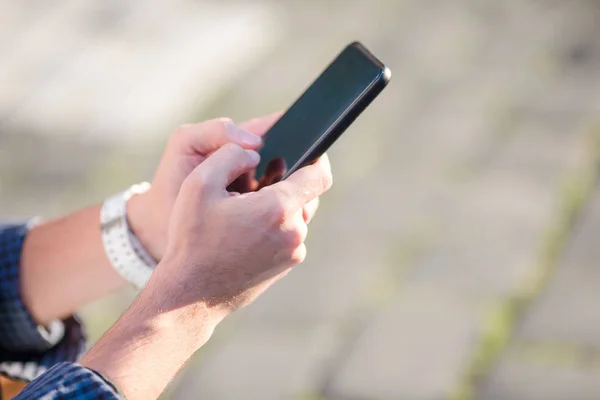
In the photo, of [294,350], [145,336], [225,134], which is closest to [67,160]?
[294,350]

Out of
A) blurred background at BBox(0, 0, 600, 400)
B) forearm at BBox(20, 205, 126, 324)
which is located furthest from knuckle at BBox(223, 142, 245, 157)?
blurred background at BBox(0, 0, 600, 400)

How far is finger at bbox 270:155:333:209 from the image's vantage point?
1.14 metres

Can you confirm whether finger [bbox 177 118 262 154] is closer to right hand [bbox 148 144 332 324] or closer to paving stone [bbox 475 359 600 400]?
right hand [bbox 148 144 332 324]

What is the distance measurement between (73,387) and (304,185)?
1.38ft

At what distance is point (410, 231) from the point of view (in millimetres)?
2361

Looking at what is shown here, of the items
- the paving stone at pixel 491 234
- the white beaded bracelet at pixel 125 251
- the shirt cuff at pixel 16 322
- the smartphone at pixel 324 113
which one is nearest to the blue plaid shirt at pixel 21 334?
the shirt cuff at pixel 16 322

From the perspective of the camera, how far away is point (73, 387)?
94 cm

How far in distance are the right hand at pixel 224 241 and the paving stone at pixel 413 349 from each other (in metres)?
0.91

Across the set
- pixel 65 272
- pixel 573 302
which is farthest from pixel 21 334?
pixel 573 302

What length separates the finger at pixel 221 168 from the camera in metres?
1.13

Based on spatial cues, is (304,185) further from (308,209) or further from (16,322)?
(16,322)

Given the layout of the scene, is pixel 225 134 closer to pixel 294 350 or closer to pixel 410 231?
pixel 294 350

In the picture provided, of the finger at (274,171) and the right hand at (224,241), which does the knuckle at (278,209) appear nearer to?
the right hand at (224,241)

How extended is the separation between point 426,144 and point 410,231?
0.40 meters
